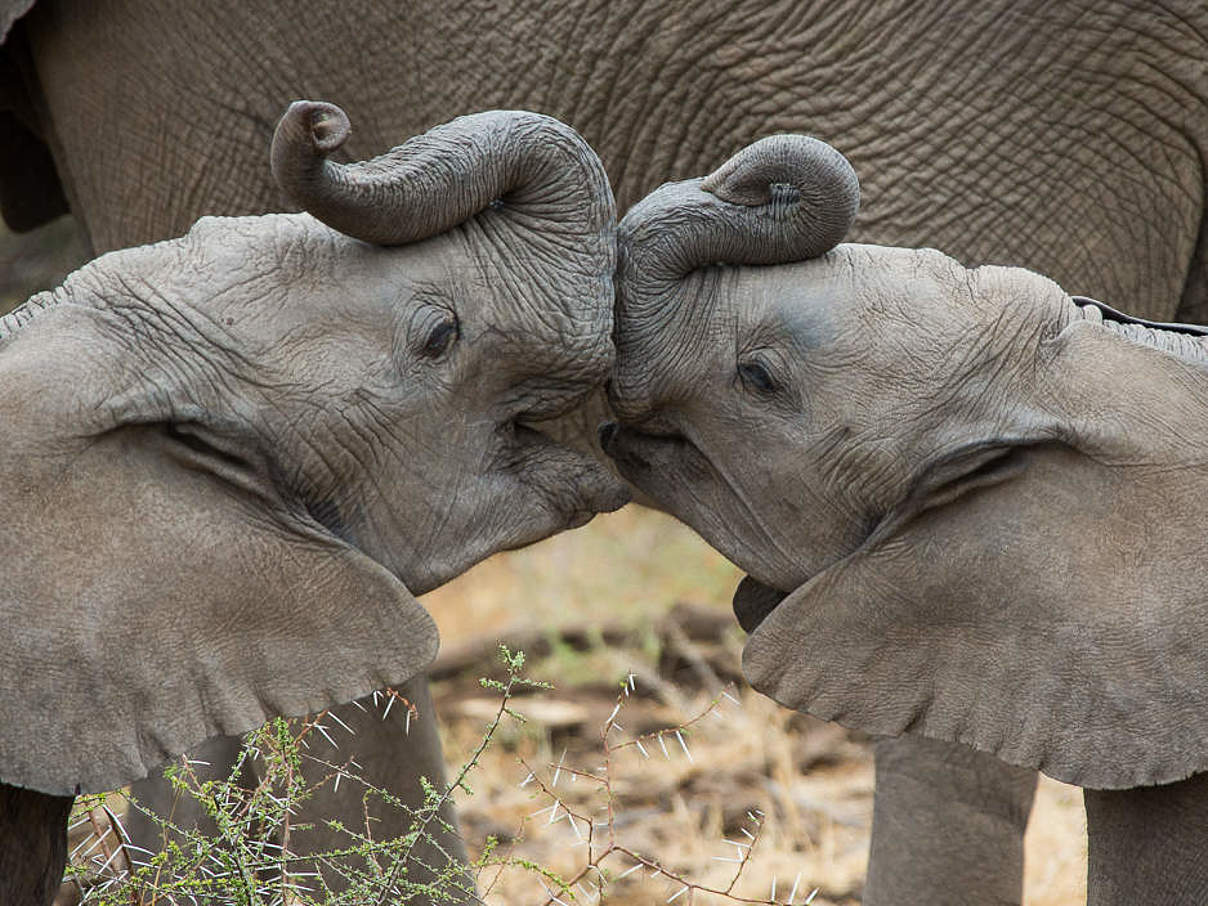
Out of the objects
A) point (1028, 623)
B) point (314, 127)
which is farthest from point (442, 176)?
point (1028, 623)

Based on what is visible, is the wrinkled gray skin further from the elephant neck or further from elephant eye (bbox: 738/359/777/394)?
the elephant neck

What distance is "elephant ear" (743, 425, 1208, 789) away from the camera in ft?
7.75

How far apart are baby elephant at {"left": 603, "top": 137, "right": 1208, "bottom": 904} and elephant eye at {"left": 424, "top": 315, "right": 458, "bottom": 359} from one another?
0.23 metres

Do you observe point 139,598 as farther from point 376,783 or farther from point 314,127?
point 376,783

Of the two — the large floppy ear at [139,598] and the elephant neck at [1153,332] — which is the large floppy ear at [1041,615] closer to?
the elephant neck at [1153,332]

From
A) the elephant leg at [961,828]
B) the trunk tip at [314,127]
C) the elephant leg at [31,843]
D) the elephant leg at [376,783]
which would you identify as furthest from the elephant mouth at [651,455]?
the elephant leg at [961,828]

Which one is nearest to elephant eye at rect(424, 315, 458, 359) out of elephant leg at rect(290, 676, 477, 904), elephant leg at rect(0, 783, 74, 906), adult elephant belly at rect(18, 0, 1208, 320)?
elephant leg at rect(0, 783, 74, 906)

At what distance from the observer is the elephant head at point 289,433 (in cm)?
219

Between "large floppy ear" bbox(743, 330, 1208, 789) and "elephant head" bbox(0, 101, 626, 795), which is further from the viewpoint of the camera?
"large floppy ear" bbox(743, 330, 1208, 789)

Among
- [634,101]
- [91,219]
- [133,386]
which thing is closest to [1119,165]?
[634,101]

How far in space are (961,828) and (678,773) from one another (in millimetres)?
1283

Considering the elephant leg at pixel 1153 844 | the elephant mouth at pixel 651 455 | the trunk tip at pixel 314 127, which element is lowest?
the elephant leg at pixel 1153 844

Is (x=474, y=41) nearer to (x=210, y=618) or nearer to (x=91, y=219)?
(x=91, y=219)

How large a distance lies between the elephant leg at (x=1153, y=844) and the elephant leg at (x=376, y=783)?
1.15 metres
